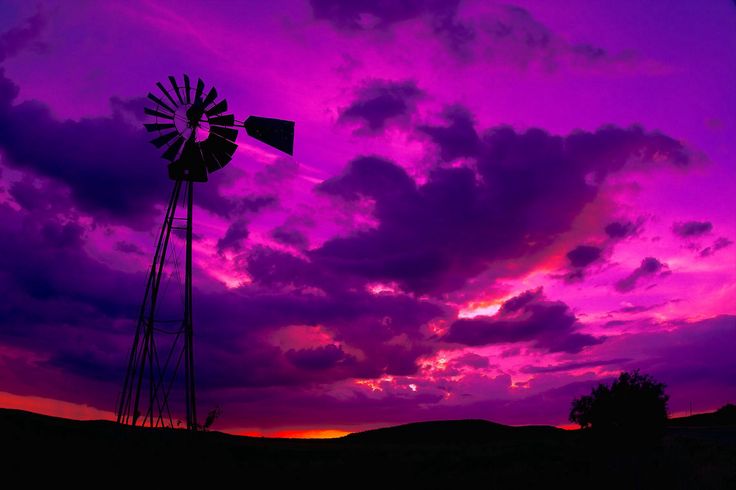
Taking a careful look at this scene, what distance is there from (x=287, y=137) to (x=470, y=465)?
77.3 ft

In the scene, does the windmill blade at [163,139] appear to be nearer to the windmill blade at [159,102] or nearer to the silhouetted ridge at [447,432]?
the windmill blade at [159,102]

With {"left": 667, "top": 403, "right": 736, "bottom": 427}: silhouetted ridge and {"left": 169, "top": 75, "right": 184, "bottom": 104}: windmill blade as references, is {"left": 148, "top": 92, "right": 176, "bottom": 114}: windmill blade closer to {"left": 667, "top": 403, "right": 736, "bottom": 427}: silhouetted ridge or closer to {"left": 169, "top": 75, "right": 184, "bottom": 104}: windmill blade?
{"left": 169, "top": 75, "right": 184, "bottom": 104}: windmill blade

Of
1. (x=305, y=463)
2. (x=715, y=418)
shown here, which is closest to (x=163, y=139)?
(x=305, y=463)

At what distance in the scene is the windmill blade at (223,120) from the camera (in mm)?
40031

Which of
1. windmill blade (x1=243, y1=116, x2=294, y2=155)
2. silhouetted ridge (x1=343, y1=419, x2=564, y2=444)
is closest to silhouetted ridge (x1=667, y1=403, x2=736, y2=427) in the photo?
silhouetted ridge (x1=343, y1=419, x2=564, y2=444)

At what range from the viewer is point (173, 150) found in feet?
129

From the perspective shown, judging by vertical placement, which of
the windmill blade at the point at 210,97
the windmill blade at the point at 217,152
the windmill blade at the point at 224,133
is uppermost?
the windmill blade at the point at 210,97

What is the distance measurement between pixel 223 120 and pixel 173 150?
3598mm

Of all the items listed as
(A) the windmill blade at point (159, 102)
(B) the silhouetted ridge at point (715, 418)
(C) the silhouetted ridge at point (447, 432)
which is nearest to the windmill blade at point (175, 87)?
(A) the windmill blade at point (159, 102)

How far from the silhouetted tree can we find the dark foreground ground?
26.2ft

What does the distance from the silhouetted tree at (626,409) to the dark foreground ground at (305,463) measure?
26.2 ft

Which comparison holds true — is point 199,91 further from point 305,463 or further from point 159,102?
point 305,463

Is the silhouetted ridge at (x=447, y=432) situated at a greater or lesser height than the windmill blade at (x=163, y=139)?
lesser

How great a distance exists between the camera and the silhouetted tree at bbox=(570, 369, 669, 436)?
5606 cm
